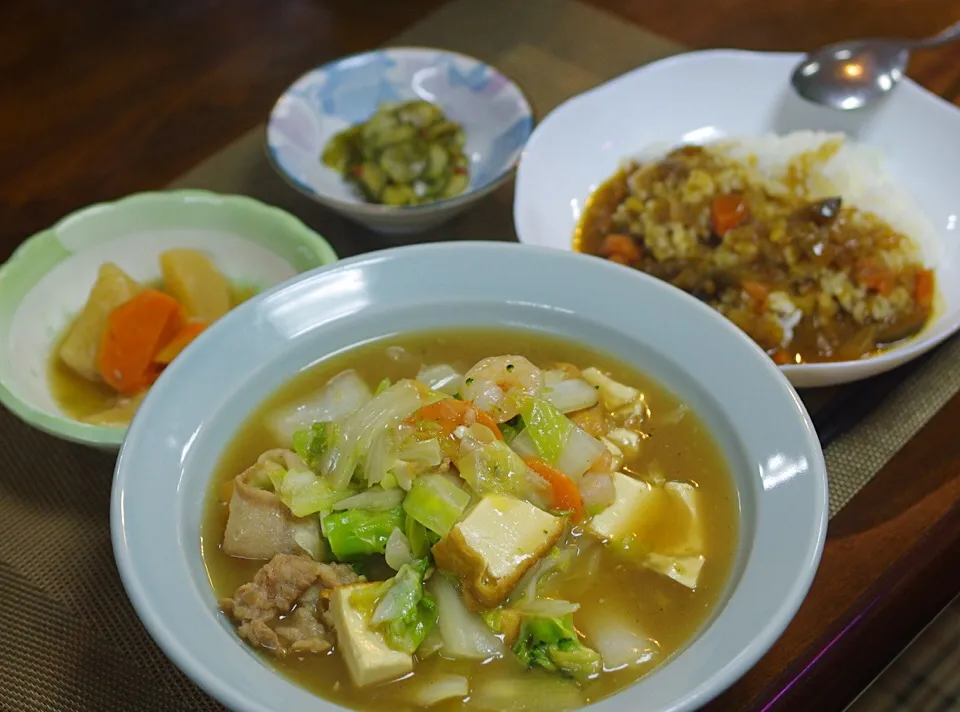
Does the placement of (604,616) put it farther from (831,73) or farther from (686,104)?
(831,73)

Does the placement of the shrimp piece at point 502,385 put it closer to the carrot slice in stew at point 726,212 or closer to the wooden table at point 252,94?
the wooden table at point 252,94

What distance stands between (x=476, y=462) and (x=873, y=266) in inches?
51.4

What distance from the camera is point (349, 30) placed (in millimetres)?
3213

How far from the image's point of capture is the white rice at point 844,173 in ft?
7.65

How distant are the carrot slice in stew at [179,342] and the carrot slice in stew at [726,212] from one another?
1296 millimetres

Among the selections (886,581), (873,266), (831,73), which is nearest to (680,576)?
(886,581)

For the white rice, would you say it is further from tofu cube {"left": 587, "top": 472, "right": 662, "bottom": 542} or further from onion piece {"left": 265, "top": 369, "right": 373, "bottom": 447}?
onion piece {"left": 265, "top": 369, "right": 373, "bottom": 447}

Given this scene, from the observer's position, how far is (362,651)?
1.26m

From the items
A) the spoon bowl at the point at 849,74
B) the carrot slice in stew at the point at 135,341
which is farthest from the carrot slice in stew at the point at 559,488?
the spoon bowl at the point at 849,74

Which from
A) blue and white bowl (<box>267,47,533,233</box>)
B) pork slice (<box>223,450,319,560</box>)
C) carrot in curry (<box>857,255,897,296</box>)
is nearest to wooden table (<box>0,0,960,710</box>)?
carrot in curry (<box>857,255,897,296</box>)

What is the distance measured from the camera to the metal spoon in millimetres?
2645

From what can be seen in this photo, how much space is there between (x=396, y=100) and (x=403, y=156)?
35 cm

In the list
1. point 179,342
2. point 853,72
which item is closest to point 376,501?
point 179,342

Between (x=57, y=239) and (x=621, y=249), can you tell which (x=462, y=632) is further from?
(x=57, y=239)
